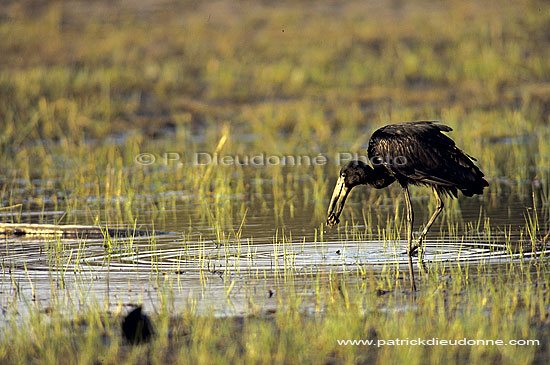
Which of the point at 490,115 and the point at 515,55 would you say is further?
the point at 515,55

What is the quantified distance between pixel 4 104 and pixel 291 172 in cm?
726

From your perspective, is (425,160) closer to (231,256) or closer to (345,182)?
(345,182)

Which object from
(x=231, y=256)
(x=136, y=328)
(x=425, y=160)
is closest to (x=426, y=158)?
(x=425, y=160)

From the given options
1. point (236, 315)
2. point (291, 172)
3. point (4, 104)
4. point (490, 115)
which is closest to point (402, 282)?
point (236, 315)

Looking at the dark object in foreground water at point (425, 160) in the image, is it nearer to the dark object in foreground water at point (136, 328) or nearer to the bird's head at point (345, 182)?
the bird's head at point (345, 182)

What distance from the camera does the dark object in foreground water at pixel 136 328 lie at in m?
5.19

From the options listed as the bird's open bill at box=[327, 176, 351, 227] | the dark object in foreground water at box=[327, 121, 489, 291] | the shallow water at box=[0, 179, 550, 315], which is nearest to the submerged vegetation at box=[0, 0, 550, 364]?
the shallow water at box=[0, 179, 550, 315]

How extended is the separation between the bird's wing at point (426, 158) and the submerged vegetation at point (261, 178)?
537mm

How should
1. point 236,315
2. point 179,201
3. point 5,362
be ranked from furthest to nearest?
point 179,201
point 236,315
point 5,362

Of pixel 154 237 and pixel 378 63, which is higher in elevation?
pixel 378 63

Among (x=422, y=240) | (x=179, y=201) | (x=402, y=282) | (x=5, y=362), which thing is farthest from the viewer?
(x=179, y=201)

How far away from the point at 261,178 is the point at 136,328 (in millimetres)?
7752

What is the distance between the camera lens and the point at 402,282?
646 cm

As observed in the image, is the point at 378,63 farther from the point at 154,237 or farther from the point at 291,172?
the point at 154,237
